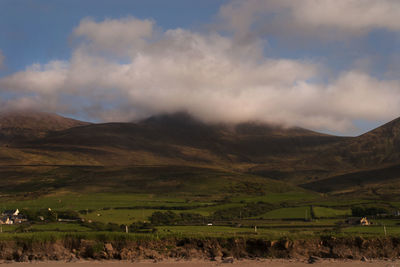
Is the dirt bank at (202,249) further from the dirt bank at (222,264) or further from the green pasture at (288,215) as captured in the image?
the green pasture at (288,215)

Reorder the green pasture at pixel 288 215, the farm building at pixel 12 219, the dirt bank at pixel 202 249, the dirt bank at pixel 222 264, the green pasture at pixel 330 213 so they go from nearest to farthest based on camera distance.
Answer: the dirt bank at pixel 222 264, the dirt bank at pixel 202 249, the farm building at pixel 12 219, the green pasture at pixel 288 215, the green pasture at pixel 330 213

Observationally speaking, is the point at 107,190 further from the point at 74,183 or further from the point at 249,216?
the point at 249,216

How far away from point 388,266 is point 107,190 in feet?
550

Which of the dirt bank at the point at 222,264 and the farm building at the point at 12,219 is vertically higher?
the farm building at the point at 12,219

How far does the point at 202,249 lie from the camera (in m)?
29.0

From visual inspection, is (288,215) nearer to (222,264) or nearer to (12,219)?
(12,219)

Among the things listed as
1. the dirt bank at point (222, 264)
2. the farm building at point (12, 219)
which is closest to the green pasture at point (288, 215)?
the farm building at point (12, 219)

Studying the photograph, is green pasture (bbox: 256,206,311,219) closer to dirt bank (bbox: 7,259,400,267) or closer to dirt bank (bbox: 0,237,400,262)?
dirt bank (bbox: 0,237,400,262)

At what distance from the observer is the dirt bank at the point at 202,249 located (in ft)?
92.6

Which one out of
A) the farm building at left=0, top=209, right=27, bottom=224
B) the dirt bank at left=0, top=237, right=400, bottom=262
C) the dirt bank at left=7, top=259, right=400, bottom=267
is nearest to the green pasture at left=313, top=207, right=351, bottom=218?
the farm building at left=0, top=209, right=27, bottom=224

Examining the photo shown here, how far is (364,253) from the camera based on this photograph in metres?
28.5

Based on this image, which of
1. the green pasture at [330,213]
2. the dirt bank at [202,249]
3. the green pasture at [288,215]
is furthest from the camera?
the green pasture at [330,213]

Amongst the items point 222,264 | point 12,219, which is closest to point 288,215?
point 12,219

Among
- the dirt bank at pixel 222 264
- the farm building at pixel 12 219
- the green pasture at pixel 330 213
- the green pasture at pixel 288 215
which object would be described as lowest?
the green pasture at pixel 330 213
